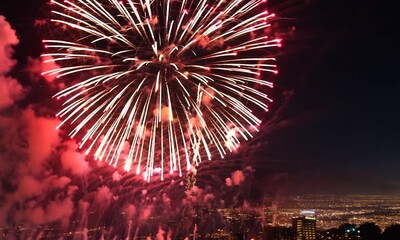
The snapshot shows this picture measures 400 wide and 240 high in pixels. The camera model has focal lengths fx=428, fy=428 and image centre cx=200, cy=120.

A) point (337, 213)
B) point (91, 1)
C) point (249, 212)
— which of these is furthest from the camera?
point (337, 213)

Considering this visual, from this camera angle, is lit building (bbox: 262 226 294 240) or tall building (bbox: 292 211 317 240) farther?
tall building (bbox: 292 211 317 240)

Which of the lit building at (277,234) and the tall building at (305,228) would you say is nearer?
the lit building at (277,234)

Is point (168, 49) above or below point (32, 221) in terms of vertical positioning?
above

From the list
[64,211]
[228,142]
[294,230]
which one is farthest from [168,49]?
[294,230]

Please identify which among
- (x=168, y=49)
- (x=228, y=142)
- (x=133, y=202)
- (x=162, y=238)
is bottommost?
(x=162, y=238)

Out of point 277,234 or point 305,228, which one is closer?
point 277,234

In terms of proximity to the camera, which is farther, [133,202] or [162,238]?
[162,238]

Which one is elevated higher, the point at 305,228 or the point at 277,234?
the point at 305,228

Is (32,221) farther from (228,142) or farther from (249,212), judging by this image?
(249,212)
